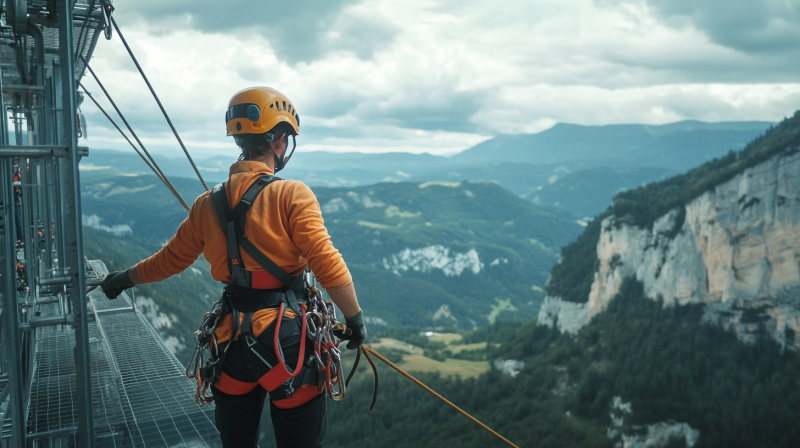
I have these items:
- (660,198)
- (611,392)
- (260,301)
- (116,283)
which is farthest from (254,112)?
(660,198)

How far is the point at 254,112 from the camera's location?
3.69m

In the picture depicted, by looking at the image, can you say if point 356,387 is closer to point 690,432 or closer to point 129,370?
point 690,432

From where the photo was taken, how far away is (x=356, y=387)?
86.1 meters

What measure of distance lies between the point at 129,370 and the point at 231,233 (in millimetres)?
4844

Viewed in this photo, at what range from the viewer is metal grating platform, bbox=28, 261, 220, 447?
17.5 feet

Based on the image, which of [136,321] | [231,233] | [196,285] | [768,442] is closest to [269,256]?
[231,233]

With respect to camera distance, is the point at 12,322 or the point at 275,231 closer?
the point at 275,231

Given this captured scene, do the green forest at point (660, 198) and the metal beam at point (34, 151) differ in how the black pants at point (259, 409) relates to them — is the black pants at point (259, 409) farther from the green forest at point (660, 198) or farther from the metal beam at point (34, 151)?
the green forest at point (660, 198)

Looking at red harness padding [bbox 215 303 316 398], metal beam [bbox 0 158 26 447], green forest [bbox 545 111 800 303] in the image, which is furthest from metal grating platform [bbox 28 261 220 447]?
green forest [bbox 545 111 800 303]

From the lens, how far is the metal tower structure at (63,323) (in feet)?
12.3

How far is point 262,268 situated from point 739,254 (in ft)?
234

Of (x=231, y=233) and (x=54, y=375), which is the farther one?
(x=54, y=375)

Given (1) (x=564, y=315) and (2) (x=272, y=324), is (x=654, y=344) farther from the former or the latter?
(2) (x=272, y=324)

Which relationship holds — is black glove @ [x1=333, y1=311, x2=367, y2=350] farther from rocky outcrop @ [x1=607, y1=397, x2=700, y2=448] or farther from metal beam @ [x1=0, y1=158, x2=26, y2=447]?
rocky outcrop @ [x1=607, y1=397, x2=700, y2=448]
